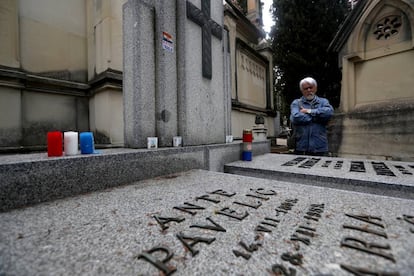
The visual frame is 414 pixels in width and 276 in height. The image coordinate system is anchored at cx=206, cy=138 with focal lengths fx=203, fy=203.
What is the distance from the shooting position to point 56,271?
0.80m

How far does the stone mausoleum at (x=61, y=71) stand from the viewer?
371 cm

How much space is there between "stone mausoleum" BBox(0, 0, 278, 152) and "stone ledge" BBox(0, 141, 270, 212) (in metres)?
1.82

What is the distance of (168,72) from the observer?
2996 mm

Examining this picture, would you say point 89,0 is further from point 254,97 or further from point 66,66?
point 254,97

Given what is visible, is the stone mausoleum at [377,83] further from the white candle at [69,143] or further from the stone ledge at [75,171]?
the white candle at [69,143]

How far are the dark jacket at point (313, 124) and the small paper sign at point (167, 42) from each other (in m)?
2.86

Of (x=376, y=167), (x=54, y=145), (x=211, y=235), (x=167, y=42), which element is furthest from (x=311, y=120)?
(x=54, y=145)

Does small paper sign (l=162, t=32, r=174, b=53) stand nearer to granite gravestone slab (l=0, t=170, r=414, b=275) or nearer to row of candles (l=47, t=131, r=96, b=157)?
row of candles (l=47, t=131, r=96, b=157)

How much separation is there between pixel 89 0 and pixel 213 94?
4.32 m

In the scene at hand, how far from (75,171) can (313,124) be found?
14.0 ft

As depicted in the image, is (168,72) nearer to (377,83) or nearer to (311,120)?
(311,120)

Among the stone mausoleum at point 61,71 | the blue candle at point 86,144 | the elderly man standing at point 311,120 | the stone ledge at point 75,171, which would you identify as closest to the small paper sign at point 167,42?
the stone mausoleum at point 61,71

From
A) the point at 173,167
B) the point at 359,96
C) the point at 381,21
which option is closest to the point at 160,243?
the point at 173,167

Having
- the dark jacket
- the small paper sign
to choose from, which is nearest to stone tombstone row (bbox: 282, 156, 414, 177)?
the dark jacket
